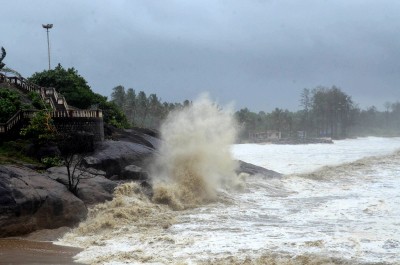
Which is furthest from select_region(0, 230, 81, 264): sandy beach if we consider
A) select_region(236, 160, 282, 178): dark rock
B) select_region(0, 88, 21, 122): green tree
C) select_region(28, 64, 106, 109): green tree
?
select_region(28, 64, 106, 109): green tree

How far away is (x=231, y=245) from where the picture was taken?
1183 centimetres

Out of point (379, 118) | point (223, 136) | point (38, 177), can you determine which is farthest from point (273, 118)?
point (38, 177)

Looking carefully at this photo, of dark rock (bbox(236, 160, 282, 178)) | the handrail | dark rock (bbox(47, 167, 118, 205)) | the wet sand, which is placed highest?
the handrail

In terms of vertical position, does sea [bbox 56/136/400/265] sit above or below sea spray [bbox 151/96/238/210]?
below

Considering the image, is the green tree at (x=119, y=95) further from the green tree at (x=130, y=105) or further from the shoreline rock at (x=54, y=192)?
the shoreline rock at (x=54, y=192)

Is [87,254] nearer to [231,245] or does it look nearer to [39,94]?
[231,245]

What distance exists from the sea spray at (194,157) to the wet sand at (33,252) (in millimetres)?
6088

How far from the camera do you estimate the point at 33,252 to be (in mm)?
11953

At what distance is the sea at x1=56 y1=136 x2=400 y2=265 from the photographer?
10.9m

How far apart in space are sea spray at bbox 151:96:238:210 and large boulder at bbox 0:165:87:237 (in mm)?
4118

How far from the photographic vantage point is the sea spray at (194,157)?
19672mm

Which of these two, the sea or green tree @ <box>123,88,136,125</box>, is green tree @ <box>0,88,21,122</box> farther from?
green tree @ <box>123,88,136,125</box>

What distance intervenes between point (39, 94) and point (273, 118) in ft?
313

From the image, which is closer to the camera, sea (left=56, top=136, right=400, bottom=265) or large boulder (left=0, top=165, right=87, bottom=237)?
sea (left=56, top=136, right=400, bottom=265)
